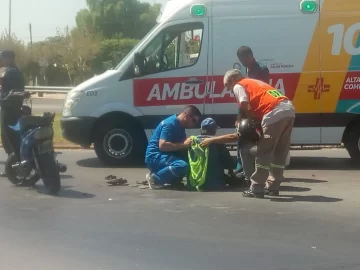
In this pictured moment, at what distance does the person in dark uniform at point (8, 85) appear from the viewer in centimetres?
1136

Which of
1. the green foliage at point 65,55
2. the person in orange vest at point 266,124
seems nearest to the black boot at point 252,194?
the person in orange vest at point 266,124

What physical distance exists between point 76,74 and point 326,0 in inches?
1925

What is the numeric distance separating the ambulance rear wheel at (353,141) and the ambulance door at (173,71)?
2.37m

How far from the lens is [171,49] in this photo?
12.6 m

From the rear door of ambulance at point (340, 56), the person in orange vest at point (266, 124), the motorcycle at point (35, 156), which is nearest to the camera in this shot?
the person in orange vest at point (266, 124)

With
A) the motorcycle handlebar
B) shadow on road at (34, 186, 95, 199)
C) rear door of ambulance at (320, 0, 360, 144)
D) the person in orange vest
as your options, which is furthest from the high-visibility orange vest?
the motorcycle handlebar

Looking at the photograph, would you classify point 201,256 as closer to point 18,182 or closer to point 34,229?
point 34,229

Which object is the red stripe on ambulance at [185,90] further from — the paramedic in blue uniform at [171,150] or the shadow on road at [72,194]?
the shadow on road at [72,194]

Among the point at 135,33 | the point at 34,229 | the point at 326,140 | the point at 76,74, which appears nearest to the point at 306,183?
the point at 326,140

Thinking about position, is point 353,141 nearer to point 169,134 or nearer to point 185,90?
point 185,90

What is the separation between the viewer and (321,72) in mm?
12148

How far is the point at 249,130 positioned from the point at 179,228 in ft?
6.71

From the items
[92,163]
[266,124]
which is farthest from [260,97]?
[92,163]

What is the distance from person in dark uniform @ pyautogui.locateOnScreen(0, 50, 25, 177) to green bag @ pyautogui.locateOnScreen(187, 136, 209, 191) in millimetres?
2790
